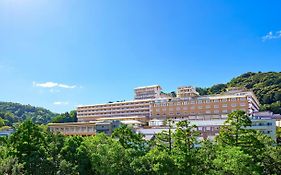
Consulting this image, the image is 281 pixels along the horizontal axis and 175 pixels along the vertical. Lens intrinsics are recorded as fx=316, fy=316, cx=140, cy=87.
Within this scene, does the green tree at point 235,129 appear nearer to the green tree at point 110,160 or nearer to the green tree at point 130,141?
the green tree at point 130,141

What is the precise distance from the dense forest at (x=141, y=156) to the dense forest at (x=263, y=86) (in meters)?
70.8

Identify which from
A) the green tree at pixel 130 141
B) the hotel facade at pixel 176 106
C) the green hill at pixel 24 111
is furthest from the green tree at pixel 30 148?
the green hill at pixel 24 111

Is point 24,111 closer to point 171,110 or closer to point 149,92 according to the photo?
point 149,92

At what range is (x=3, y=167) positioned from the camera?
23.5 metres

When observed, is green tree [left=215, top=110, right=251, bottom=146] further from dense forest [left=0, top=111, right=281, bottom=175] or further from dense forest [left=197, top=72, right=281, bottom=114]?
dense forest [left=197, top=72, right=281, bottom=114]

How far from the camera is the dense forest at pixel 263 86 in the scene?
97481 mm

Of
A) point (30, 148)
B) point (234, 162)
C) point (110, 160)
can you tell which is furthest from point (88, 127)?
point (234, 162)

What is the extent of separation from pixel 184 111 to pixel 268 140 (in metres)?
54.4

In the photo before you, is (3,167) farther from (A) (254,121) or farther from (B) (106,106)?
(B) (106,106)

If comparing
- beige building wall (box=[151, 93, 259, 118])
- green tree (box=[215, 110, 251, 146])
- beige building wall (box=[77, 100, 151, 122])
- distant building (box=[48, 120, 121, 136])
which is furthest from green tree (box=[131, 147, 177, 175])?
beige building wall (box=[77, 100, 151, 122])

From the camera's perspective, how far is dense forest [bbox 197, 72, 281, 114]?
97.5 metres

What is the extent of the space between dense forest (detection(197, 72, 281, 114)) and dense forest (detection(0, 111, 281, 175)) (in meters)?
70.8

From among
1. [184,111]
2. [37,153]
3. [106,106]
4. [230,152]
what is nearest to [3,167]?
[37,153]

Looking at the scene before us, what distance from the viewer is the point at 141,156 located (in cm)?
2736
